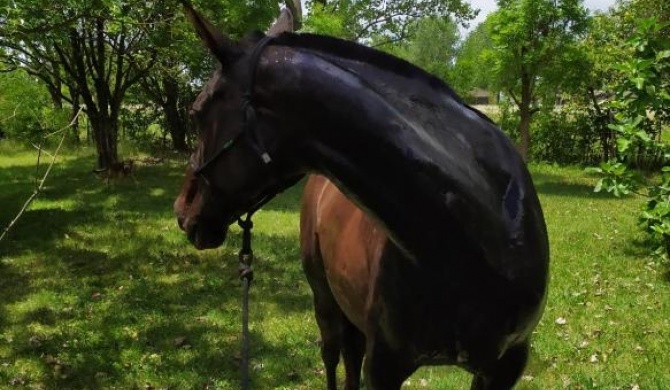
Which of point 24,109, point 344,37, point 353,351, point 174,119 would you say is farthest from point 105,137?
point 353,351

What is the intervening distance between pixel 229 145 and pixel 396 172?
1.37ft

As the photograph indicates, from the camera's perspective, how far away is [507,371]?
1.90 metres

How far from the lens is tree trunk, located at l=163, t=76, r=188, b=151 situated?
17.5 metres

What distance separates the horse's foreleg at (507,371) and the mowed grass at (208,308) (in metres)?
2.16

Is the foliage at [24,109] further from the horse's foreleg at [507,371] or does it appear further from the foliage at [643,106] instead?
the horse's foreleg at [507,371]

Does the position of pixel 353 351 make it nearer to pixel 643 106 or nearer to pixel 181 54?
pixel 643 106

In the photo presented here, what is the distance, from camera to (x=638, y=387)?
3.93 m

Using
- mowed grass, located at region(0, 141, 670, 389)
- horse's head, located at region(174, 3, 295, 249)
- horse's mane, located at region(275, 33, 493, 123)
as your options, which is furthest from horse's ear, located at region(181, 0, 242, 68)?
mowed grass, located at region(0, 141, 670, 389)

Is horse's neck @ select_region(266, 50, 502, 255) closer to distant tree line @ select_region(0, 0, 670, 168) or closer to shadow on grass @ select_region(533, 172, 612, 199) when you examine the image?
distant tree line @ select_region(0, 0, 670, 168)

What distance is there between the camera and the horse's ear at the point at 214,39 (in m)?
1.43

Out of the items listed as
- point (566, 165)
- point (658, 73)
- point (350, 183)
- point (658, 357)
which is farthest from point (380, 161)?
point (566, 165)

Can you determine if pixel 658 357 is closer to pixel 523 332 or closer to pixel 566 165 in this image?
pixel 523 332

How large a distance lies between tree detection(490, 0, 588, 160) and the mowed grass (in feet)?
14.1

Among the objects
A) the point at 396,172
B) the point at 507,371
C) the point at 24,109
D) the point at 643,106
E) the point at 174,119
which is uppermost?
the point at 643,106
